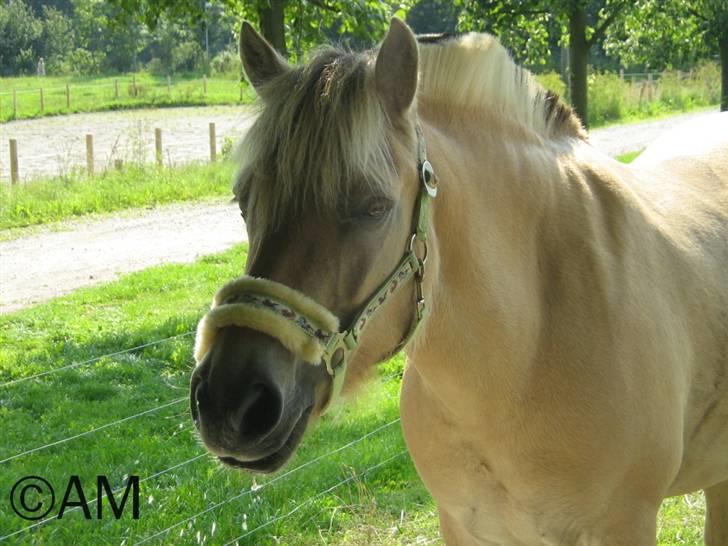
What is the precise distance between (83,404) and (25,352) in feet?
4.46

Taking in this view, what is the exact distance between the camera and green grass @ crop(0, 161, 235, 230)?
491 inches

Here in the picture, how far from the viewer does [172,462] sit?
15.6 feet

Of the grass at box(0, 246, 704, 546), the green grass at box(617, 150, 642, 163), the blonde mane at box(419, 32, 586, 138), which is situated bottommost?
the grass at box(0, 246, 704, 546)

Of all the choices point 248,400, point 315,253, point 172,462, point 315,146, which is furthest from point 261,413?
point 172,462

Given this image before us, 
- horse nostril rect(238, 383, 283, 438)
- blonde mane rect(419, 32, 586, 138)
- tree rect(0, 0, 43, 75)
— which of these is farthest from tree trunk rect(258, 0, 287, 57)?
tree rect(0, 0, 43, 75)

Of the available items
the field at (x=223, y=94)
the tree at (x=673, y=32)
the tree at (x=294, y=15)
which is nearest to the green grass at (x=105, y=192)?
the tree at (x=294, y=15)

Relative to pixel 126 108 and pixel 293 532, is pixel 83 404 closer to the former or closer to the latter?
pixel 293 532

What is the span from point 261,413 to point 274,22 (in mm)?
6074

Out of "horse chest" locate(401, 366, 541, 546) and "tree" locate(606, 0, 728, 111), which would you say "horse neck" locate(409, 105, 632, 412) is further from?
"tree" locate(606, 0, 728, 111)

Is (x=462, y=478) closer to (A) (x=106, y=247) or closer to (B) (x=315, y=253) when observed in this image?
(B) (x=315, y=253)

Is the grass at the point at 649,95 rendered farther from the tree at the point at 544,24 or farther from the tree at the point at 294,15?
the tree at the point at 294,15

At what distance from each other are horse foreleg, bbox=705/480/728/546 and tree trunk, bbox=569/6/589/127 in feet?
26.1

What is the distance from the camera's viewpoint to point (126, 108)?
111 feet

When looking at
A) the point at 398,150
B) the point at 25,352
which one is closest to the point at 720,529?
the point at 398,150
